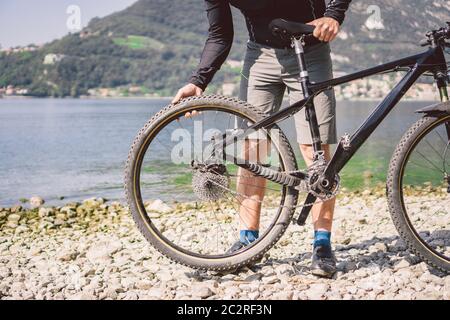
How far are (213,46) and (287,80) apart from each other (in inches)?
23.2

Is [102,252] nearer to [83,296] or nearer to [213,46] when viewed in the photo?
[83,296]

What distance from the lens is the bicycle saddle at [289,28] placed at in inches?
147

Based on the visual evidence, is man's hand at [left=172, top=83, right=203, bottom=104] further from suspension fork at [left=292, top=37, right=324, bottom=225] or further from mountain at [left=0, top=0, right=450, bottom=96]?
mountain at [left=0, top=0, right=450, bottom=96]

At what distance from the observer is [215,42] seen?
13.7 feet

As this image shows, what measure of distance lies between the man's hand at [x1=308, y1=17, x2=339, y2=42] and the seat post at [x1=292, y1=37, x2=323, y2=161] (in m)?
0.13

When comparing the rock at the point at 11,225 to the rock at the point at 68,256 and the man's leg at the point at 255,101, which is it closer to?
the rock at the point at 68,256

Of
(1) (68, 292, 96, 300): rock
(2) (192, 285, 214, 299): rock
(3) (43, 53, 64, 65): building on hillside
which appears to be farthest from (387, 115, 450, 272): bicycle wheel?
(3) (43, 53, 64, 65): building on hillside

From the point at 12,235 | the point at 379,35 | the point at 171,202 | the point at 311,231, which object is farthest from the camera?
the point at 379,35

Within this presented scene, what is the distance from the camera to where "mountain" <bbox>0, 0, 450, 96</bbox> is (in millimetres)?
91125

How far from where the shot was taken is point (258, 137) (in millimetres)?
4027

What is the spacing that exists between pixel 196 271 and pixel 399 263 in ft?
5.01

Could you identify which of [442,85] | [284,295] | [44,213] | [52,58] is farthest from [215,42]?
[52,58]
